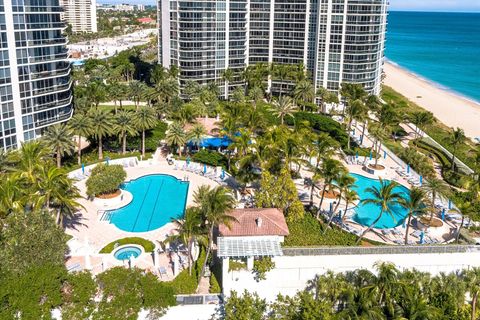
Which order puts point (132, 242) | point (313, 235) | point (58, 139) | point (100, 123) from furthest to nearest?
point (100, 123)
point (58, 139)
point (313, 235)
point (132, 242)

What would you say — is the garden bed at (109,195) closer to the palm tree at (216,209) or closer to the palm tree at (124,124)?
the palm tree at (124,124)

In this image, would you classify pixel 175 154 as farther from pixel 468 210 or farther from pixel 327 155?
pixel 468 210

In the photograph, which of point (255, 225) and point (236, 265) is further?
point (255, 225)

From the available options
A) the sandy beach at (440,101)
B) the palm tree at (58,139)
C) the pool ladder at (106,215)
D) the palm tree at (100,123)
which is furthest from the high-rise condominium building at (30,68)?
the sandy beach at (440,101)

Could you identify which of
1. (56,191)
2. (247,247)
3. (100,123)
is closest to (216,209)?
(247,247)

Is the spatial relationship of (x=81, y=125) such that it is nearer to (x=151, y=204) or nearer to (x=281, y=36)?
(x=151, y=204)

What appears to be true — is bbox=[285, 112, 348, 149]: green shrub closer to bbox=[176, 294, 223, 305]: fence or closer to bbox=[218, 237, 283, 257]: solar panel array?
bbox=[218, 237, 283, 257]: solar panel array

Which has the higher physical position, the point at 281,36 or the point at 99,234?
the point at 281,36
